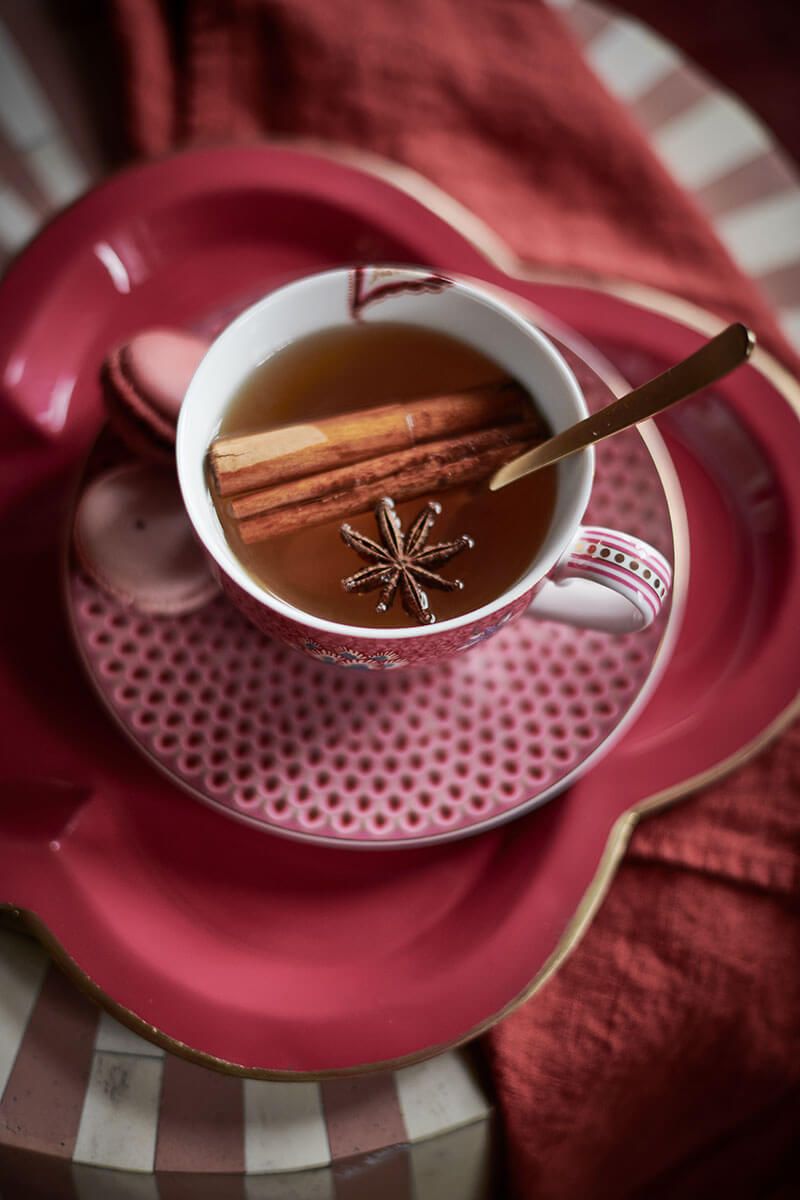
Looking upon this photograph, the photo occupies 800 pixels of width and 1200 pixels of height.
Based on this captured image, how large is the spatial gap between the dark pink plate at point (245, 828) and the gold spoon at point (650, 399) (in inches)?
10.6

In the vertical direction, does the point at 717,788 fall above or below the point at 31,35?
below

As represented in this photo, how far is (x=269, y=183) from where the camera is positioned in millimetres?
841

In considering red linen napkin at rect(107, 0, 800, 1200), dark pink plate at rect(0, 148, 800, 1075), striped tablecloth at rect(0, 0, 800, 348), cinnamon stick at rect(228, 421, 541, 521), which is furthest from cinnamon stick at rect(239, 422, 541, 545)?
striped tablecloth at rect(0, 0, 800, 348)

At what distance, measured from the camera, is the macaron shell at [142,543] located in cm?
72

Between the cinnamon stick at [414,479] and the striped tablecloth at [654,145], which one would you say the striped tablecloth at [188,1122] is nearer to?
the cinnamon stick at [414,479]

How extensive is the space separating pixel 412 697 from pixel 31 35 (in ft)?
2.71

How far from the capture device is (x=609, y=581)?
0.59 m

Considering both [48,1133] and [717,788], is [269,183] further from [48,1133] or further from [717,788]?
[48,1133]

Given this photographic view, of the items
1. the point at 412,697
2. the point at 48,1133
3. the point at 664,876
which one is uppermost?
the point at 412,697

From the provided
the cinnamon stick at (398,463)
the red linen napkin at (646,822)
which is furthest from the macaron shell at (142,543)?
the red linen napkin at (646,822)

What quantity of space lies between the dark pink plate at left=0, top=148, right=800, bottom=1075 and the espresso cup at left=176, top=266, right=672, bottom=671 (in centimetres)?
16

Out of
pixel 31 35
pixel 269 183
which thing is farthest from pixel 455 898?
pixel 31 35

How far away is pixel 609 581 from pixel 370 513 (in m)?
0.19

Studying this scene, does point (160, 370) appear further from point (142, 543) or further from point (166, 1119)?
point (166, 1119)
